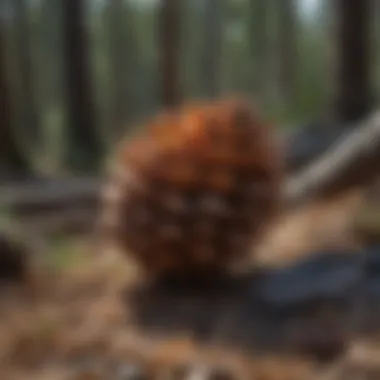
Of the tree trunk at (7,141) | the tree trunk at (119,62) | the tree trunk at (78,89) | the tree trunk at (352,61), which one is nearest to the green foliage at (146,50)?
the tree trunk at (119,62)

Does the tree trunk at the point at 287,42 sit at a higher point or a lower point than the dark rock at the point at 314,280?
higher

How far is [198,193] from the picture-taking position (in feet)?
5.01

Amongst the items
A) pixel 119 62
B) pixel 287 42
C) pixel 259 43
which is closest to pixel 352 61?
pixel 287 42

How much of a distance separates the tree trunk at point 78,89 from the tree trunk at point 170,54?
0.75 metres

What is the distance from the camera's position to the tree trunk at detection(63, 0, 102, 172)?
15.2 ft

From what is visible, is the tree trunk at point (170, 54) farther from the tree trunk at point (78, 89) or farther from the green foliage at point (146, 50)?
the green foliage at point (146, 50)

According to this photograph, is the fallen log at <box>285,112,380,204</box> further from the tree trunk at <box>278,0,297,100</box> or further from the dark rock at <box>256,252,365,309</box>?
the tree trunk at <box>278,0,297,100</box>

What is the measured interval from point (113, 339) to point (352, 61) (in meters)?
2.14

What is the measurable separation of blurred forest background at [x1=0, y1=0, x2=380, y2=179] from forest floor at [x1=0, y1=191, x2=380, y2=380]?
1521 millimetres

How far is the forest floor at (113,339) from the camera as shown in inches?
43.3

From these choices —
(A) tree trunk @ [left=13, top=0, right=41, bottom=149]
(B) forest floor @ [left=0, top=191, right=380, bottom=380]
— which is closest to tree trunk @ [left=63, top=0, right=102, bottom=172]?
(A) tree trunk @ [left=13, top=0, right=41, bottom=149]

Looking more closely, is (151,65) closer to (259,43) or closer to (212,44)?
(212,44)

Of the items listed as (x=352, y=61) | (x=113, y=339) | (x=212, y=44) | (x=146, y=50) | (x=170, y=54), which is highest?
(x=146, y=50)

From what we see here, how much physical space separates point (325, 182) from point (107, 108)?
25.8ft
